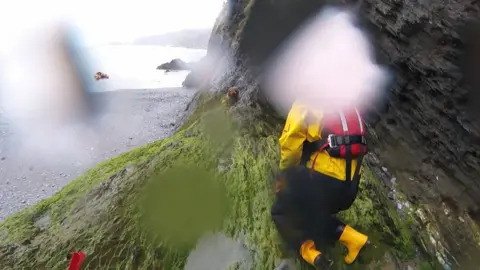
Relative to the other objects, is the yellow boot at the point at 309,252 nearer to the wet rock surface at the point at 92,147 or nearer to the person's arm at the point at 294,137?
the person's arm at the point at 294,137

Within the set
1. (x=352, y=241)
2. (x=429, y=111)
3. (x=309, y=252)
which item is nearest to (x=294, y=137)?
(x=309, y=252)

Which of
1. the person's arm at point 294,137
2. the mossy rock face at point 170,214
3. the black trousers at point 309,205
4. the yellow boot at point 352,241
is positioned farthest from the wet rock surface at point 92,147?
the yellow boot at point 352,241

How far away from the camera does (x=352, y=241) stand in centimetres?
452

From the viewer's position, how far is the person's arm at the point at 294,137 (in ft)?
13.7

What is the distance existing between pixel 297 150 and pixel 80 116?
1917 cm

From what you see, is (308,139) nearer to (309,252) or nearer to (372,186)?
(309,252)

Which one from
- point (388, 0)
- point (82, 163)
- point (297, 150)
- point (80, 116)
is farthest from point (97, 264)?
point (80, 116)

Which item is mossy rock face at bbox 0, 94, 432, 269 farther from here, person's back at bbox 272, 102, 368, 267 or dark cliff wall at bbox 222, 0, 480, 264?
dark cliff wall at bbox 222, 0, 480, 264

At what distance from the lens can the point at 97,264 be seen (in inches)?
202

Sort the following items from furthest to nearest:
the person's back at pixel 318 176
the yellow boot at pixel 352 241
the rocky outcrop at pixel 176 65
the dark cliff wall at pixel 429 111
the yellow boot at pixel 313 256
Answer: the rocky outcrop at pixel 176 65, the dark cliff wall at pixel 429 111, the yellow boot at pixel 352 241, the yellow boot at pixel 313 256, the person's back at pixel 318 176

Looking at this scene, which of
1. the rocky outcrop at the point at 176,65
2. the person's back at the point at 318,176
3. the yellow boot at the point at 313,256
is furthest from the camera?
the rocky outcrop at the point at 176,65

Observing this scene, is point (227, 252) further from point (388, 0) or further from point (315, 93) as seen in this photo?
point (388, 0)

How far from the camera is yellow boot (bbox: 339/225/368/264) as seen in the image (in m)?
4.50

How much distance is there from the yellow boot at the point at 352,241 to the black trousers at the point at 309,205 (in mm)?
68
